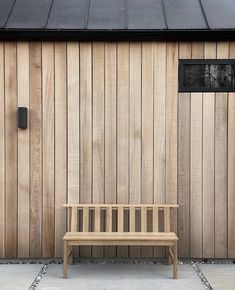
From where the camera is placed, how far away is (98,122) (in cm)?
628

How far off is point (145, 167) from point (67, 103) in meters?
1.20

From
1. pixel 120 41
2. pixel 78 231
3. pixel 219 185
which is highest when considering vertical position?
pixel 120 41

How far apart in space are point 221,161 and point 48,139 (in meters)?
2.07

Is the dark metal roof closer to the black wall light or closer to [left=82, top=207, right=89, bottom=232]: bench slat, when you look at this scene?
the black wall light

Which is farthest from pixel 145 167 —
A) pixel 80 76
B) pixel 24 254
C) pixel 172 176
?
pixel 24 254

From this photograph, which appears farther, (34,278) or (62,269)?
(62,269)

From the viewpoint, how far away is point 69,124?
627cm

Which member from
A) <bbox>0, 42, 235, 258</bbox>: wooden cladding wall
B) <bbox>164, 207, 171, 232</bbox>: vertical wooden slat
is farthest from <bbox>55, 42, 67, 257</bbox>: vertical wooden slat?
<bbox>164, 207, 171, 232</bbox>: vertical wooden slat

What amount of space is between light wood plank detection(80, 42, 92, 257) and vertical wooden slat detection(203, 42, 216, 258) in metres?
1.36

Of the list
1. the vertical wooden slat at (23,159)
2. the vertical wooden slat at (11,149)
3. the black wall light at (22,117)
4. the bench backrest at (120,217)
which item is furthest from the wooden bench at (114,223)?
the black wall light at (22,117)

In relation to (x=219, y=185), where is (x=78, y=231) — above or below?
below

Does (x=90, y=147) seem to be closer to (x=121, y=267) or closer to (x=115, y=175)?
(x=115, y=175)

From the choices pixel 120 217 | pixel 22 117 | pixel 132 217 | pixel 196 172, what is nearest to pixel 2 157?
pixel 22 117

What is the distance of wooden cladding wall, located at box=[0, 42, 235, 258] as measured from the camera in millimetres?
6273
